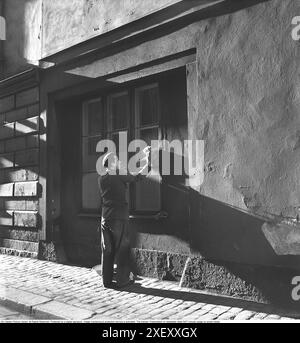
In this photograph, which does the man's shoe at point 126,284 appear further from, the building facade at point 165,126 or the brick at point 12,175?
the brick at point 12,175

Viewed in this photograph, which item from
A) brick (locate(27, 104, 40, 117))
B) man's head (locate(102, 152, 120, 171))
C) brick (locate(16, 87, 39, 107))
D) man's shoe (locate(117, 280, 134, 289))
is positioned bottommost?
man's shoe (locate(117, 280, 134, 289))

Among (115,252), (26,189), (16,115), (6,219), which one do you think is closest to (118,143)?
(115,252)

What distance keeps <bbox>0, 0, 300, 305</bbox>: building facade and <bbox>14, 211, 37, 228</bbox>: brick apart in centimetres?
2

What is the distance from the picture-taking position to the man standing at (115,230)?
557cm

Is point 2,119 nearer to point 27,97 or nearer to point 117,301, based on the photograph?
point 27,97

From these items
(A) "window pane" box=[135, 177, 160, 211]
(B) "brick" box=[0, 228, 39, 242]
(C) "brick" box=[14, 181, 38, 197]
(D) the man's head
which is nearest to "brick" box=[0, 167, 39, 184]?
(C) "brick" box=[14, 181, 38, 197]

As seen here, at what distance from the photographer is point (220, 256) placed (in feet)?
17.2

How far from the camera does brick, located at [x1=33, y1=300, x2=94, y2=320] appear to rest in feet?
14.4

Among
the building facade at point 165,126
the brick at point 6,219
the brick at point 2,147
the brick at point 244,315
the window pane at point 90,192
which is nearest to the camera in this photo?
the brick at point 244,315

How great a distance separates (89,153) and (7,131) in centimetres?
250

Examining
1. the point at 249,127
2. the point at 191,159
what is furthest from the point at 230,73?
the point at 191,159

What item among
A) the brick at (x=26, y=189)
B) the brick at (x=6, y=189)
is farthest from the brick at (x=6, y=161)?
the brick at (x=26, y=189)

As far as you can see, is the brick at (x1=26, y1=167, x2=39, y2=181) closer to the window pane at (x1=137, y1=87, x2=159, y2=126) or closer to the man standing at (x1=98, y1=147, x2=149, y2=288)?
the window pane at (x1=137, y1=87, x2=159, y2=126)

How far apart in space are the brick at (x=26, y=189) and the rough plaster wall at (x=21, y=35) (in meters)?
2.47
